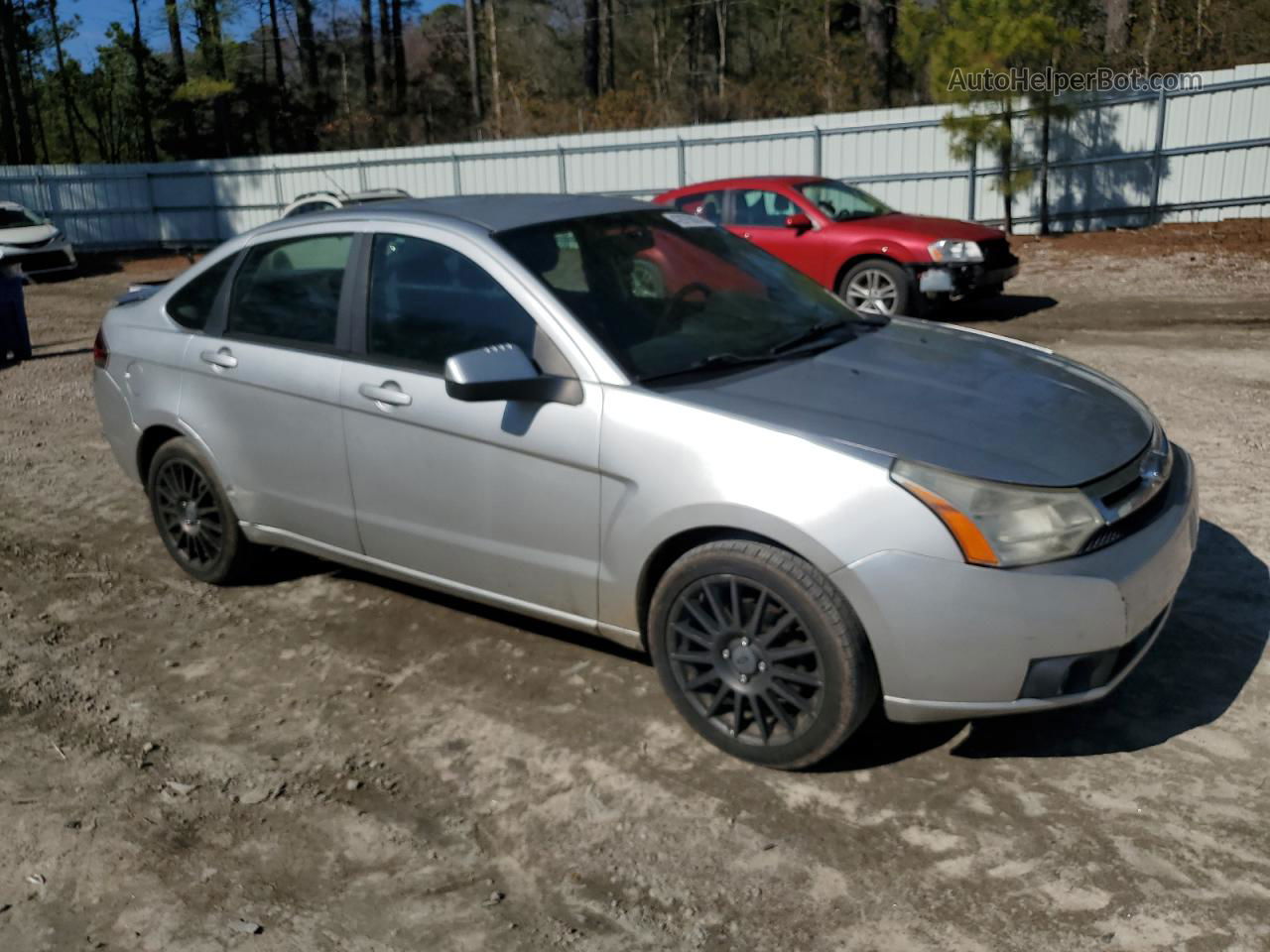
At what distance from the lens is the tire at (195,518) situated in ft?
17.0

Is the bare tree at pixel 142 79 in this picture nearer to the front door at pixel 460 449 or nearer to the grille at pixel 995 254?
the grille at pixel 995 254

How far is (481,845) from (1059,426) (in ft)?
6.97

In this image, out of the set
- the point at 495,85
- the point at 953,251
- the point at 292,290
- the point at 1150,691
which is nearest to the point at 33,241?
the point at 953,251

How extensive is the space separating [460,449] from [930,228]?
908 centimetres

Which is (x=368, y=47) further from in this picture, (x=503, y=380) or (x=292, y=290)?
(x=503, y=380)

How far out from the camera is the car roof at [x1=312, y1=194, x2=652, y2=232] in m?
4.46

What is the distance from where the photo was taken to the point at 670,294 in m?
4.32

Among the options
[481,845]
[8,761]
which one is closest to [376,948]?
[481,845]

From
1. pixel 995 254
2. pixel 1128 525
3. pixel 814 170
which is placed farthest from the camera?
pixel 814 170

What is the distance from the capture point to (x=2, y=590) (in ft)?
18.3

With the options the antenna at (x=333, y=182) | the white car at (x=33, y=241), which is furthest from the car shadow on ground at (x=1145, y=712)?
the antenna at (x=333, y=182)

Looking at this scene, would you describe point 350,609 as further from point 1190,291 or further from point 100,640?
point 1190,291

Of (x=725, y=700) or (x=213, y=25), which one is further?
(x=213, y=25)

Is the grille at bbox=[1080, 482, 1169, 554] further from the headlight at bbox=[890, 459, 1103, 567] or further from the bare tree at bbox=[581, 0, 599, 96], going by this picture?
the bare tree at bbox=[581, 0, 599, 96]
